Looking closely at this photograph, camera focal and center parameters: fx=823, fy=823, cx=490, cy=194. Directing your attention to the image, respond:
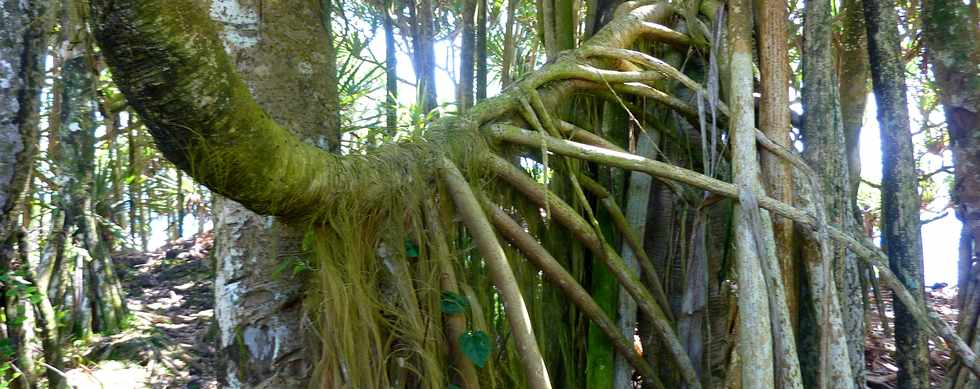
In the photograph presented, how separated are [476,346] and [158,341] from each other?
3.25 meters

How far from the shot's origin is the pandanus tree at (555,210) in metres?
1.46

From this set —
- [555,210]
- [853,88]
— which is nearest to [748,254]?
[555,210]

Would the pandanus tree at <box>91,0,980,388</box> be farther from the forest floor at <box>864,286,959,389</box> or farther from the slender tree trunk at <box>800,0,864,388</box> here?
the forest floor at <box>864,286,959,389</box>

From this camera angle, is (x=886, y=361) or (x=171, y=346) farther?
(x=171, y=346)

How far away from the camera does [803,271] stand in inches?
95.2

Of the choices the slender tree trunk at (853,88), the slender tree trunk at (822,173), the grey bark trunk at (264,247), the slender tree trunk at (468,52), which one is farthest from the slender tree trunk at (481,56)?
the grey bark trunk at (264,247)

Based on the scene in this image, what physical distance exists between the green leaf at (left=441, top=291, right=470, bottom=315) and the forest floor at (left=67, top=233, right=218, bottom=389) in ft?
4.74

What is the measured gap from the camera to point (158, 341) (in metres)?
4.58

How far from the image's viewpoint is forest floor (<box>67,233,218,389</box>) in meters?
4.19

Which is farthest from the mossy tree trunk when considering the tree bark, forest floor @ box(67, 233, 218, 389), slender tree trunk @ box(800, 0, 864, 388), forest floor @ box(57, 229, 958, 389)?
the tree bark

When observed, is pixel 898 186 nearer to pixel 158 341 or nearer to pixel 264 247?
pixel 264 247

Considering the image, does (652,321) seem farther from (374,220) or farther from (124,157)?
(124,157)

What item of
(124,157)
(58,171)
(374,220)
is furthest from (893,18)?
(124,157)

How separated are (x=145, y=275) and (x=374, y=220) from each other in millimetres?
5226
